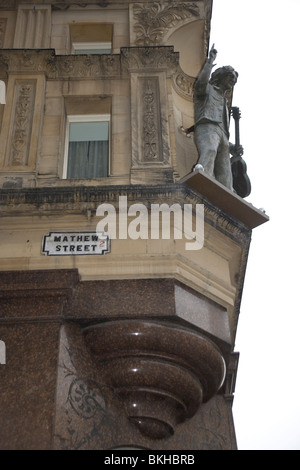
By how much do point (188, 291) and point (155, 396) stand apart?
1.48 meters

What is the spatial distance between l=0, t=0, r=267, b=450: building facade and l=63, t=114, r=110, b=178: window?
0.03m

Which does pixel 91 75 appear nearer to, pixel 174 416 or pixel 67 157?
pixel 67 157

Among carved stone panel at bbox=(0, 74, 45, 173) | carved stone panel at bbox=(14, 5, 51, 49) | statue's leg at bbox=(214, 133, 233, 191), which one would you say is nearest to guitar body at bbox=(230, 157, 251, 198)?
statue's leg at bbox=(214, 133, 233, 191)

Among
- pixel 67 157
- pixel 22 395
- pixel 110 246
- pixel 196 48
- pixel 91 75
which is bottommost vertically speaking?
pixel 22 395

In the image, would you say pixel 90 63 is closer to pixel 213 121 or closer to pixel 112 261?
pixel 213 121

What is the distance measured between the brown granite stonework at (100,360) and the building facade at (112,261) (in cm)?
2

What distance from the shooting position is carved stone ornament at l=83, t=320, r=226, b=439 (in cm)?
810

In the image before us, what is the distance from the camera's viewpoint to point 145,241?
30.0 ft

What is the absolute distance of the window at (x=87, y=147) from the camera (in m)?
11.0

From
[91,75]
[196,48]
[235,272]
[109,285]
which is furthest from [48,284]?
[196,48]

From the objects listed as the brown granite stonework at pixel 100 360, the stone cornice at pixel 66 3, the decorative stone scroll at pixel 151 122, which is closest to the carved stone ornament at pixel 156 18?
the stone cornice at pixel 66 3

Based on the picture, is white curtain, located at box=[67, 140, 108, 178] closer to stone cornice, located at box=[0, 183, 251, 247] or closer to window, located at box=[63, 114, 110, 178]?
window, located at box=[63, 114, 110, 178]

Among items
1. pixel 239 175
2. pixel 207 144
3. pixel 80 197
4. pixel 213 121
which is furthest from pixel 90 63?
pixel 80 197

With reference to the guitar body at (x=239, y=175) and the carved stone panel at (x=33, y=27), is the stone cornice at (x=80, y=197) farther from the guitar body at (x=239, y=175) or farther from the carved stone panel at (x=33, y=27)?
the carved stone panel at (x=33, y=27)
